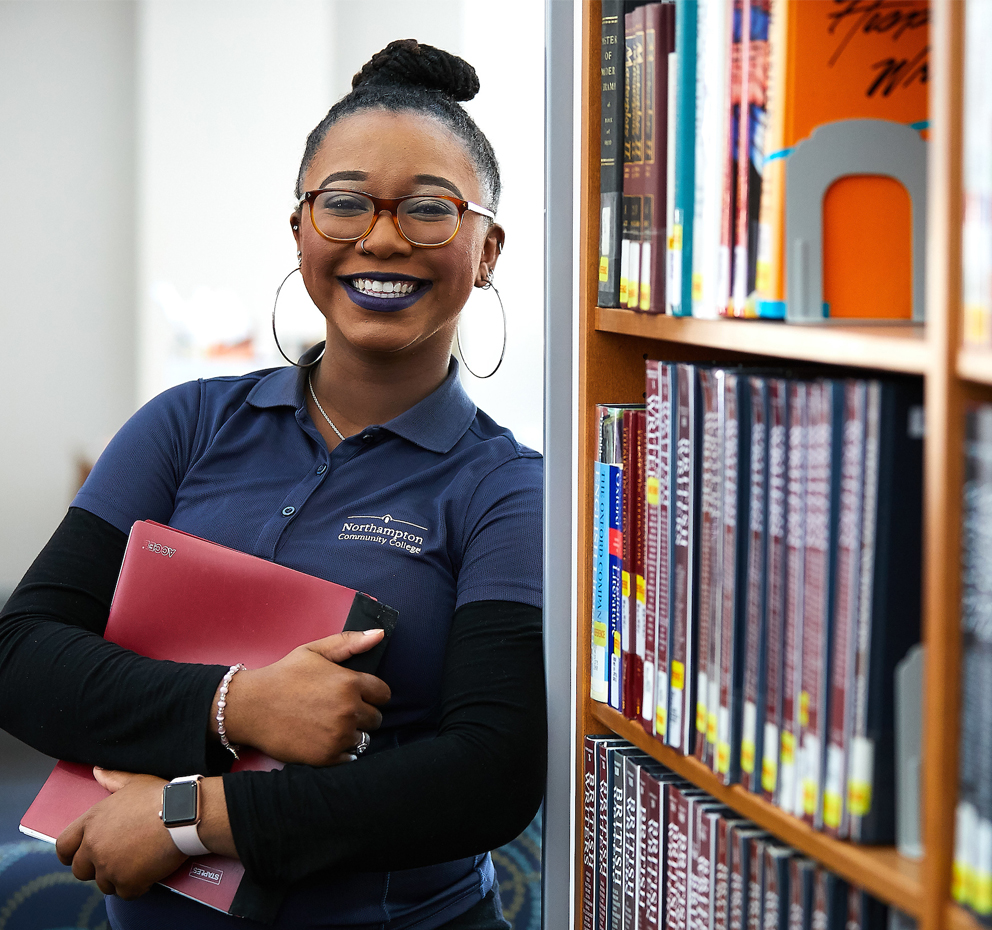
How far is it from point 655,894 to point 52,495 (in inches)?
120

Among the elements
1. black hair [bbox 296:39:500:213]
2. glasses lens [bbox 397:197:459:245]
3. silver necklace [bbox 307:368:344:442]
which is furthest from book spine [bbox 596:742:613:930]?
black hair [bbox 296:39:500:213]

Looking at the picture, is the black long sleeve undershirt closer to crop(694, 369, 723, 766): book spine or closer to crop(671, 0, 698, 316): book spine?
crop(694, 369, 723, 766): book spine

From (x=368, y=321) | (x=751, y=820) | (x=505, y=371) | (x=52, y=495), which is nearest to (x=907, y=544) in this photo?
(x=751, y=820)

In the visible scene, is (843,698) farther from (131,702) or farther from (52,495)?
(52,495)

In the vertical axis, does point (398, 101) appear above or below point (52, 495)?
above

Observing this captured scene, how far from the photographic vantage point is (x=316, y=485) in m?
1.29

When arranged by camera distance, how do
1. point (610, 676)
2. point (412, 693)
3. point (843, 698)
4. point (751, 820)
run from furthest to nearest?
point (412, 693), point (610, 676), point (751, 820), point (843, 698)

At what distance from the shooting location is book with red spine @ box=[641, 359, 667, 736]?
0.91 meters

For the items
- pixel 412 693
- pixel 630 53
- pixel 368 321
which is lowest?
pixel 412 693

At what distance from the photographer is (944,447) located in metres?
0.57

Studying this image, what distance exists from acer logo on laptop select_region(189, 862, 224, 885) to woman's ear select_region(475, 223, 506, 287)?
0.84m

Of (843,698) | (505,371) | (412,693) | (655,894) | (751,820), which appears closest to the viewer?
(843,698)

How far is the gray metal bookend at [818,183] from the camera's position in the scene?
0.75 metres

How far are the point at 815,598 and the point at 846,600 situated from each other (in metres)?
0.03
